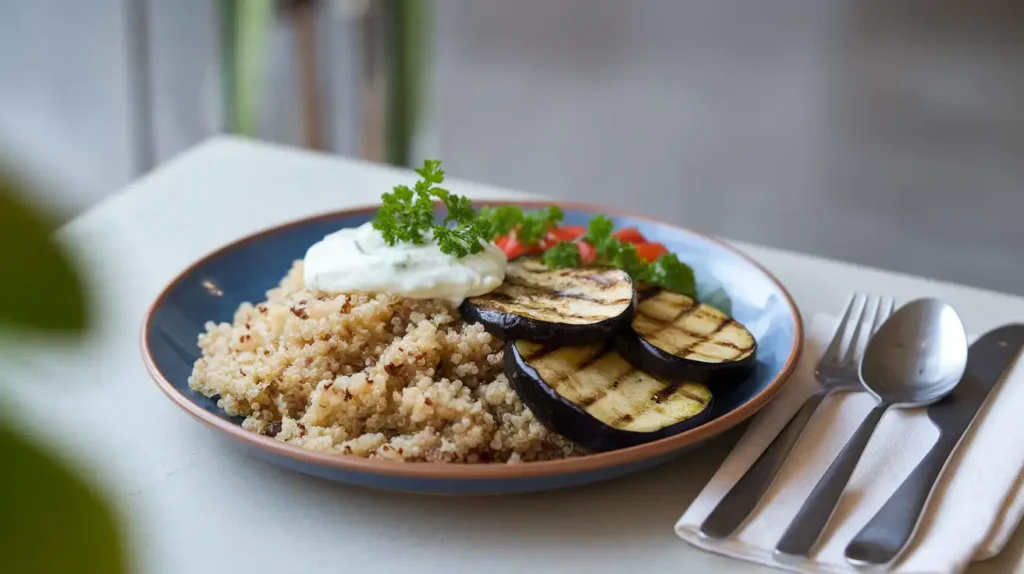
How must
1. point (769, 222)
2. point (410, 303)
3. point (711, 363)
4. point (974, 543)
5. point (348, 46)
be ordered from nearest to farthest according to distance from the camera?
point (974, 543) → point (711, 363) → point (410, 303) → point (348, 46) → point (769, 222)

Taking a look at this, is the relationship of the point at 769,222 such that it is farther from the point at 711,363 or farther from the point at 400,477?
the point at 400,477

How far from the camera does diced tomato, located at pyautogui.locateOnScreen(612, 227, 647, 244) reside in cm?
199

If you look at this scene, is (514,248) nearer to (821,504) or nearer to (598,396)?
(598,396)

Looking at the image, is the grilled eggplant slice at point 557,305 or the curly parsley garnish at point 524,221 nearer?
the grilled eggplant slice at point 557,305

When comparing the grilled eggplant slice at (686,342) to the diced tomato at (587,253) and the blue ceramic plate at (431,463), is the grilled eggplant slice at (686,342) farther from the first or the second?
the diced tomato at (587,253)

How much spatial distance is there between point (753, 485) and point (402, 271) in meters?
0.63

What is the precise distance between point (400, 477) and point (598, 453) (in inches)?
10.2

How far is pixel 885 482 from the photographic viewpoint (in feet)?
4.29

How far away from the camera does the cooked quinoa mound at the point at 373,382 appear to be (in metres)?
1.33

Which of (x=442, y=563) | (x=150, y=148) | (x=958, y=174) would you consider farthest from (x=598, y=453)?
(x=150, y=148)

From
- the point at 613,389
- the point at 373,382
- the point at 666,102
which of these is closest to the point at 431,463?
the point at 373,382

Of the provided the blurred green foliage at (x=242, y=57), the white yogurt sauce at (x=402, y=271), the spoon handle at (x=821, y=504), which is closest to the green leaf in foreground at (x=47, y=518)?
the spoon handle at (x=821, y=504)

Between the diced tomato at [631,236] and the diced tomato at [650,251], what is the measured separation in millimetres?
43

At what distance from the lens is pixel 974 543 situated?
3.86 ft
